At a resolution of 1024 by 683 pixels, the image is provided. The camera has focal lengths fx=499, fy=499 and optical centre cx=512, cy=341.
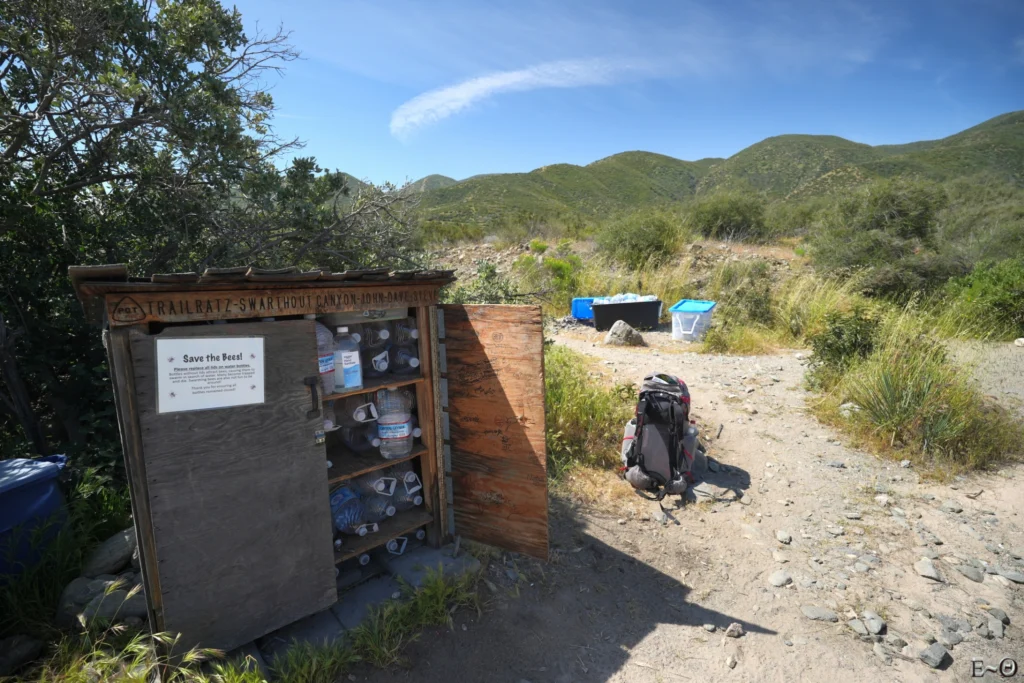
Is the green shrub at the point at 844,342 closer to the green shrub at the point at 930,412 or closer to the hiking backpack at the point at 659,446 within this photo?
the green shrub at the point at 930,412

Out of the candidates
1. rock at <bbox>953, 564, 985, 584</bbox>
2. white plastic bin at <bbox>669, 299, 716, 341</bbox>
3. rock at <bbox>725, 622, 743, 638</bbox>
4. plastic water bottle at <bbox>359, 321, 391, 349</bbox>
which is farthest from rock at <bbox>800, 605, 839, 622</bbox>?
white plastic bin at <bbox>669, 299, 716, 341</bbox>

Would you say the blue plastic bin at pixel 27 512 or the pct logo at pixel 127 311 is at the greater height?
the pct logo at pixel 127 311

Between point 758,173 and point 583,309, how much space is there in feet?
176

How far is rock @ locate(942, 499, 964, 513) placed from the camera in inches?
159

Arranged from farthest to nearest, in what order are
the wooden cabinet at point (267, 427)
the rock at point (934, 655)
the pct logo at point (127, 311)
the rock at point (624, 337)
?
the rock at point (624, 337) < the rock at point (934, 655) < the wooden cabinet at point (267, 427) < the pct logo at point (127, 311)

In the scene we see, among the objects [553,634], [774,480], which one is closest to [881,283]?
[774,480]

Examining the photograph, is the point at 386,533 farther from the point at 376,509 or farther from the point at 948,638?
the point at 948,638

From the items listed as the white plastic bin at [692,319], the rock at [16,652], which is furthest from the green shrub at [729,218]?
the rock at [16,652]

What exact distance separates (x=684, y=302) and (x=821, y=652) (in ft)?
23.6

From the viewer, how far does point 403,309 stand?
307 cm

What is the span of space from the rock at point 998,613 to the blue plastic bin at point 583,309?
7.97 m

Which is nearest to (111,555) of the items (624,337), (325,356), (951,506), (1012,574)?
(325,356)

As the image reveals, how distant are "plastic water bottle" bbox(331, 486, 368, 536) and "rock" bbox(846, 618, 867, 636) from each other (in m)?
2.97

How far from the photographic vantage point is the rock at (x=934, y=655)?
2695 mm
